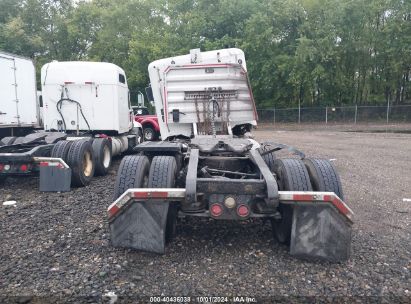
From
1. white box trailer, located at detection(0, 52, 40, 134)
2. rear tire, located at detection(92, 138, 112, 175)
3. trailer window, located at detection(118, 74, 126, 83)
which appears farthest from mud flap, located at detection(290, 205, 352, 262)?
white box trailer, located at detection(0, 52, 40, 134)

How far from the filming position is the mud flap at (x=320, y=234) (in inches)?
148

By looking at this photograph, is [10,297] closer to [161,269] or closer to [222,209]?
[161,269]

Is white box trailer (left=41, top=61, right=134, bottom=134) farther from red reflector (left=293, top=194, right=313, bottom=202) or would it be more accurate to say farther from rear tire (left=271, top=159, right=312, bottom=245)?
red reflector (left=293, top=194, right=313, bottom=202)

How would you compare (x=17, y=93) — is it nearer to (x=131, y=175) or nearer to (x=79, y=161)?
(x=79, y=161)

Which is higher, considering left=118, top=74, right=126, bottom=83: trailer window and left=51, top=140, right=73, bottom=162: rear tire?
left=118, top=74, right=126, bottom=83: trailer window

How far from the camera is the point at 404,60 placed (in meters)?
28.5

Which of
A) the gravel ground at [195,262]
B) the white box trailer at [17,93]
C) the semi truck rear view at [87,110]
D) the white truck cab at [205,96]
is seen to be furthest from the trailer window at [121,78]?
the gravel ground at [195,262]

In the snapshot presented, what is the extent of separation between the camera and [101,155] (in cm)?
852

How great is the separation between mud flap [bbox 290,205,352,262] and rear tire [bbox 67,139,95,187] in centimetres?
493

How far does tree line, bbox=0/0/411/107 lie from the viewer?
28.9 meters

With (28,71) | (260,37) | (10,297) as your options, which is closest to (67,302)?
(10,297)

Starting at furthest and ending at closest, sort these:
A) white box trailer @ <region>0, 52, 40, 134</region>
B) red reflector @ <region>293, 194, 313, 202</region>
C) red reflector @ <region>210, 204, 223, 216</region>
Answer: white box trailer @ <region>0, 52, 40, 134</region> < red reflector @ <region>210, 204, 223, 216</region> < red reflector @ <region>293, 194, 313, 202</region>

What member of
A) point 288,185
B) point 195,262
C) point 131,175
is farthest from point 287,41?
point 195,262

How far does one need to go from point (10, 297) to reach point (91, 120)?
7.08 m
